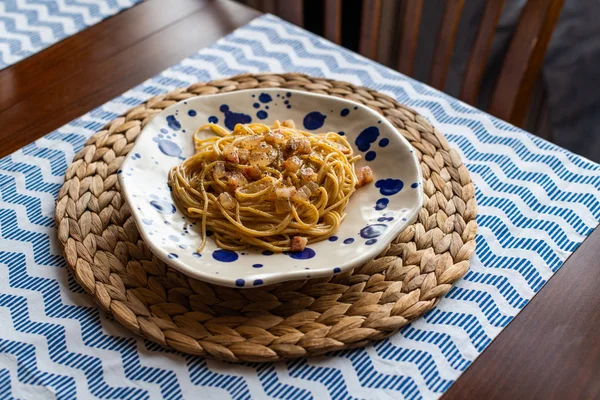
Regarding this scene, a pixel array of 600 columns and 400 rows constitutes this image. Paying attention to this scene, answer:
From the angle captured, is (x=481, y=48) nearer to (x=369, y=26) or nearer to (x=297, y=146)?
(x=369, y=26)

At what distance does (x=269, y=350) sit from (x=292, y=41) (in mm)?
936

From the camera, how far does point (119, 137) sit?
1.32m

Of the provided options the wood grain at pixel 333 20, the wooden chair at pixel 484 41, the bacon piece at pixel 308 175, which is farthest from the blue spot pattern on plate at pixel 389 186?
the wood grain at pixel 333 20

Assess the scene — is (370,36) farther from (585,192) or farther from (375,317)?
(375,317)

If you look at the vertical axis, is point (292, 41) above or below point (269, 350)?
above

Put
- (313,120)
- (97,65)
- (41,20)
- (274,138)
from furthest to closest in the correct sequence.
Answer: (41,20), (97,65), (313,120), (274,138)

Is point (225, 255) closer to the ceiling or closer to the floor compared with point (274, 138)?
closer to the floor

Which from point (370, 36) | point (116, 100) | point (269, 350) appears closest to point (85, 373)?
point (269, 350)

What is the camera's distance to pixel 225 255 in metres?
1.06

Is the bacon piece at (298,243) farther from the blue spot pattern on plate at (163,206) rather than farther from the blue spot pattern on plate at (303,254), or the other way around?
the blue spot pattern on plate at (163,206)

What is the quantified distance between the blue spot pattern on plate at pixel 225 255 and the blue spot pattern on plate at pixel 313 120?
0.36m

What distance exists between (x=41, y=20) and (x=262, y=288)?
1094 millimetres

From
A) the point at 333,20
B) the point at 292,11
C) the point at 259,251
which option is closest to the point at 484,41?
the point at 333,20

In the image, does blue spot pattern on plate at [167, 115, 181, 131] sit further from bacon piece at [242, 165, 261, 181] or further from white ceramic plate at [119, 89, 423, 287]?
bacon piece at [242, 165, 261, 181]
